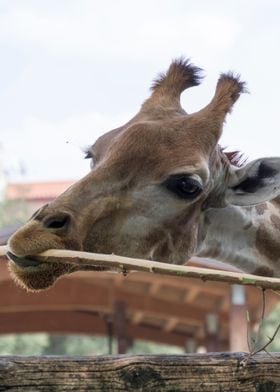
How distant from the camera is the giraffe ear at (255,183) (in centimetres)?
374

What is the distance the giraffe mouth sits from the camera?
2.79m

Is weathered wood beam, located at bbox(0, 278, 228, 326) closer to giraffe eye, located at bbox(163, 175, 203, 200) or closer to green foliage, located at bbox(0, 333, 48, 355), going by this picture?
giraffe eye, located at bbox(163, 175, 203, 200)

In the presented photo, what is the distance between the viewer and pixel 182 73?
4.31 m

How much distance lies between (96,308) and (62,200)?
8359mm

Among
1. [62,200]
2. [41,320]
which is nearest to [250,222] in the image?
[62,200]

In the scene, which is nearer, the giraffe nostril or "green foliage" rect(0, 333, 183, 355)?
the giraffe nostril

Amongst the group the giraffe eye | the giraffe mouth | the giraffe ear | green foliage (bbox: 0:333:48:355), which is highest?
green foliage (bbox: 0:333:48:355)

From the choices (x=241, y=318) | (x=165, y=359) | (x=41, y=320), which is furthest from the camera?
(x=41, y=320)

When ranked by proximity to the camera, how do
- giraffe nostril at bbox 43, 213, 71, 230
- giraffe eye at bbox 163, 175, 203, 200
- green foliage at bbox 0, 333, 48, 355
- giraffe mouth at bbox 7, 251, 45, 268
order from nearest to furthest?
giraffe mouth at bbox 7, 251, 45, 268
giraffe nostril at bbox 43, 213, 71, 230
giraffe eye at bbox 163, 175, 203, 200
green foliage at bbox 0, 333, 48, 355

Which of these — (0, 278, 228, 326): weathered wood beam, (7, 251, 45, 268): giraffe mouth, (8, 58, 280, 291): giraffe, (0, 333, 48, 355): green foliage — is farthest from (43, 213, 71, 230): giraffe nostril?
(0, 333, 48, 355): green foliage

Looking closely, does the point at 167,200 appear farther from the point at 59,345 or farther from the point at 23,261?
the point at 59,345

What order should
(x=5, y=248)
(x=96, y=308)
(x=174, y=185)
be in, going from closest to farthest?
(x=5, y=248), (x=174, y=185), (x=96, y=308)

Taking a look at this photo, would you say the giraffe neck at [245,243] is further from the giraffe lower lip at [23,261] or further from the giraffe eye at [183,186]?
the giraffe lower lip at [23,261]

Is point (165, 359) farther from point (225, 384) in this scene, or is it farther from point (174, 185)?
point (174, 185)
